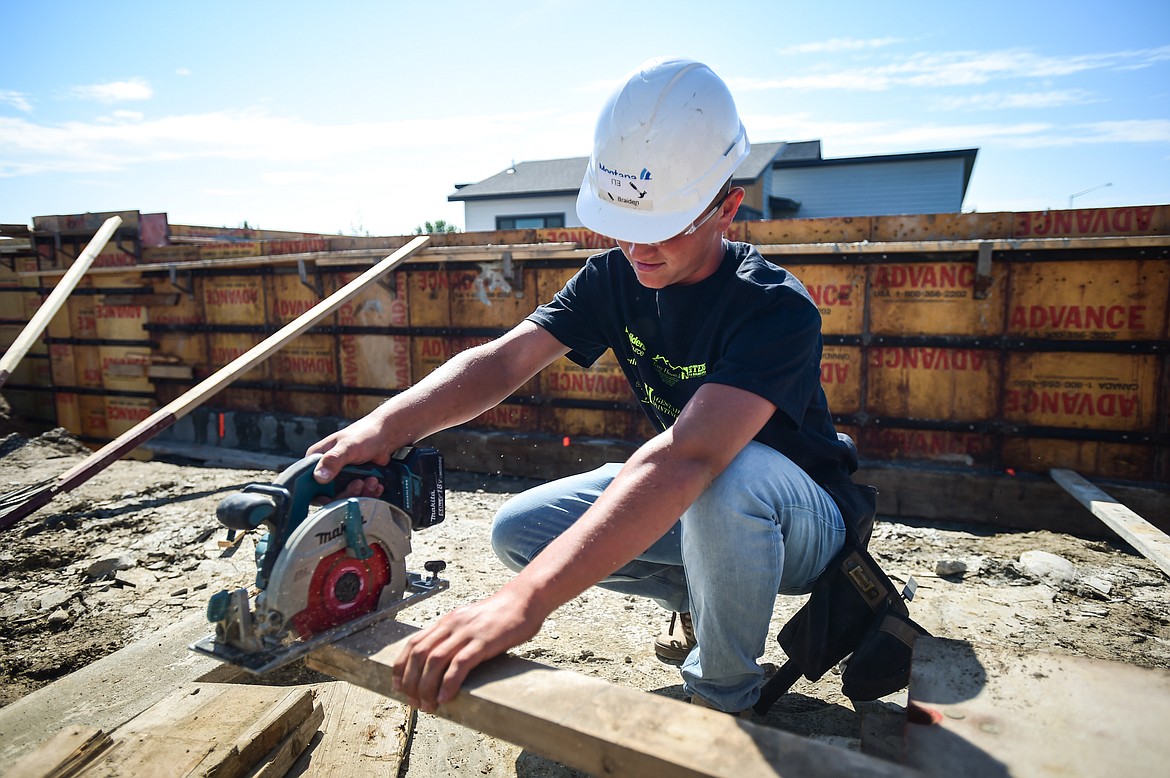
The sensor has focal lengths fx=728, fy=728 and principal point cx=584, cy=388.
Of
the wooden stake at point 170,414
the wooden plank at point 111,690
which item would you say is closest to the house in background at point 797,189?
the wooden stake at point 170,414

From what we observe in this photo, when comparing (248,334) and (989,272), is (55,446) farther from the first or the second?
(989,272)

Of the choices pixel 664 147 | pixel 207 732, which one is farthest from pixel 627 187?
pixel 207 732

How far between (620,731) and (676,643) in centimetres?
141

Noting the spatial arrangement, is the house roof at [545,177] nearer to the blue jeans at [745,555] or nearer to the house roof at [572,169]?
the house roof at [572,169]

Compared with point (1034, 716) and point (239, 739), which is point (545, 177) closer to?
point (239, 739)

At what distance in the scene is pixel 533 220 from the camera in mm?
20578

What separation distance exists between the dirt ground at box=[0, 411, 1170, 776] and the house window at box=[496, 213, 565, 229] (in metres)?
16.0

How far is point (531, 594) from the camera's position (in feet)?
4.46

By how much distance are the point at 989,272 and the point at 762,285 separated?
132 inches

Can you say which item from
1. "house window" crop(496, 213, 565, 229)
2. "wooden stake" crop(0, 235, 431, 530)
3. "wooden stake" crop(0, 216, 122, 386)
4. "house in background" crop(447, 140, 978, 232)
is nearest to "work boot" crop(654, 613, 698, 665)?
"wooden stake" crop(0, 235, 431, 530)

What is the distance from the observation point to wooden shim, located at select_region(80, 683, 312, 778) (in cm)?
165

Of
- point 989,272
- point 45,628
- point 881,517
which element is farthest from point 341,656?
point 989,272

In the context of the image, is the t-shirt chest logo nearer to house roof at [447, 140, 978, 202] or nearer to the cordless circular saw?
the cordless circular saw

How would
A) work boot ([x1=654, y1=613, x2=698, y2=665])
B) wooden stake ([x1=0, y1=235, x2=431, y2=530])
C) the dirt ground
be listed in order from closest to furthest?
the dirt ground
work boot ([x1=654, y1=613, x2=698, y2=665])
wooden stake ([x1=0, y1=235, x2=431, y2=530])
